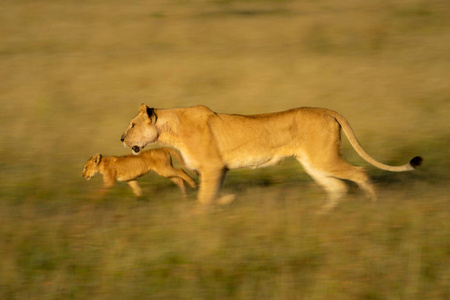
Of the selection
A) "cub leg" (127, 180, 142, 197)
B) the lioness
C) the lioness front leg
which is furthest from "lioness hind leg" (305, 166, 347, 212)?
"cub leg" (127, 180, 142, 197)

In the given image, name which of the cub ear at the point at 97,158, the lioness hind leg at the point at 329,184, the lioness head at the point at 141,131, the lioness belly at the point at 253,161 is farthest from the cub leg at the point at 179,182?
the lioness hind leg at the point at 329,184

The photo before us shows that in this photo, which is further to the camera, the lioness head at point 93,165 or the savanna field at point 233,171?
the lioness head at point 93,165

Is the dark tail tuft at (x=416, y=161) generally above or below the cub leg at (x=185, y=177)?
above

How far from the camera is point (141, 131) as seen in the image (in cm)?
794

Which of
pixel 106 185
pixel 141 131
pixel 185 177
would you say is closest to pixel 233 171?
pixel 185 177

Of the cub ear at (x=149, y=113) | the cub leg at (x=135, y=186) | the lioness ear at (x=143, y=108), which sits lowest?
the cub leg at (x=135, y=186)

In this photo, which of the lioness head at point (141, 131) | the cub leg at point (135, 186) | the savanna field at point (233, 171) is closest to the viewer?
the savanna field at point (233, 171)

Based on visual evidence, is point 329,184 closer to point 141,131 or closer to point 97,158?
point 141,131

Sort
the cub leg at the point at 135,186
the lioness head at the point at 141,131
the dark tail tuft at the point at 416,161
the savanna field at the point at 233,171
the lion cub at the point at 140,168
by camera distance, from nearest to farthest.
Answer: the savanna field at the point at 233,171
the dark tail tuft at the point at 416,161
the lioness head at the point at 141,131
the lion cub at the point at 140,168
the cub leg at the point at 135,186

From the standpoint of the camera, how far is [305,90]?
14.4 metres

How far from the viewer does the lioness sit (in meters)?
7.72

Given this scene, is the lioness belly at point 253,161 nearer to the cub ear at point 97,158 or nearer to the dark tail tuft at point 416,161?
the dark tail tuft at point 416,161

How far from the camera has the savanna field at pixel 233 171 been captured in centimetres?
597

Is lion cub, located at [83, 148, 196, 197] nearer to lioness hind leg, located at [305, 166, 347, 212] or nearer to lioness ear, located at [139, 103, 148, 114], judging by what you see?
lioness ear, located at [139, 103, 148, 114]
